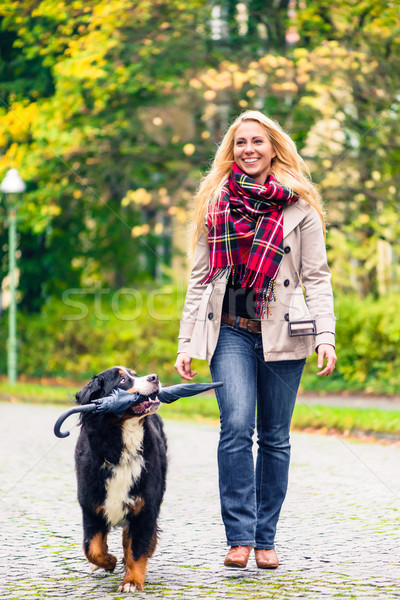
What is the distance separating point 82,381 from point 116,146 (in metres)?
4.68

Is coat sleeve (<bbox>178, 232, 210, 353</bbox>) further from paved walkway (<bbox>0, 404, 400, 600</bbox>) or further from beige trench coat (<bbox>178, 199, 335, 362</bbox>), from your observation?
paved walkway (<bbox>0, 404, 400, 600</bbox>)

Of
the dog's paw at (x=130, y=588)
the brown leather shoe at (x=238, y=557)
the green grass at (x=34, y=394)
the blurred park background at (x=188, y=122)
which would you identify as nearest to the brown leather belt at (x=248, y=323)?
the brown leather shoe at (x=238, y=557)

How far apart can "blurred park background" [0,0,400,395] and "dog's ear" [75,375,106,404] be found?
Result: 1103 cm

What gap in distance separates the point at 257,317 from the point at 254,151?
2.68ft

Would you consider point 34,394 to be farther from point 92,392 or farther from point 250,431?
point 92,392

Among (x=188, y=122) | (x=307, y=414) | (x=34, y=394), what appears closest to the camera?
(x=307, y=414)

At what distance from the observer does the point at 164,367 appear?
16.3 meters

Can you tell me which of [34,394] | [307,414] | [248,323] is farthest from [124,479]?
[34,394]

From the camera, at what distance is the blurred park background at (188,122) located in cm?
1505


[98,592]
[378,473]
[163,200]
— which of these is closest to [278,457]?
[98,592]

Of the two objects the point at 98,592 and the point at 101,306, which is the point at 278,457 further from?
the point at 101,306

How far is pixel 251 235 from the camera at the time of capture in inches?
166

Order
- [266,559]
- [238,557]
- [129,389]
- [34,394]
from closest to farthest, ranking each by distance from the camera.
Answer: [129,389]
[238,557]
[266,559]
[34,394]

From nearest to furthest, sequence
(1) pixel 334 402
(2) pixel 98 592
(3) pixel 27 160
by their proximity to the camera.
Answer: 1. (2) pixel 98 592
2. (1) pixel 334 402
3. (3) pixel 27 160
